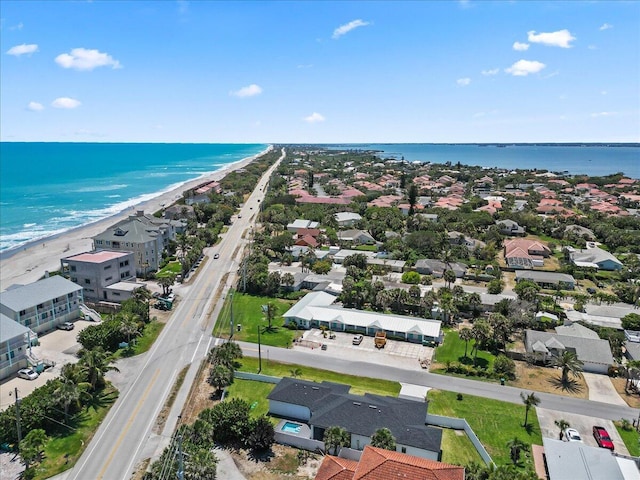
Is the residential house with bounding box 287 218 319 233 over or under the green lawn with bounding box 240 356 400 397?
over

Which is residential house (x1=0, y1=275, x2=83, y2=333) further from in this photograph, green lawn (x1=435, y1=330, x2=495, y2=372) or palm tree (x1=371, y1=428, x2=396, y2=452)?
green lawn (x1=435, y1=330, x2=495, y2=372)

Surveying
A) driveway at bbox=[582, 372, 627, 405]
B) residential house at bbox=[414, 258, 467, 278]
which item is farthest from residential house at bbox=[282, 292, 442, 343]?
residential house at bbox=[414, 258, 467, 278]

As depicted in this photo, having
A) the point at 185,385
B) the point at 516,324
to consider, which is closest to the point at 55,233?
the point at 185,385

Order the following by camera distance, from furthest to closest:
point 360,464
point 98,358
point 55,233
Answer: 1. point 55,233
2. point 98,358
3. point 360,464

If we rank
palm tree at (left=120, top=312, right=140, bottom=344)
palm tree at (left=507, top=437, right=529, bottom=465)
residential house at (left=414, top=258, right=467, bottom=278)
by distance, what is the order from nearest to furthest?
palm tree at (left=507, top=437, right=529, bottom=465) → palm tree at (left=120, top=312, right=140, bottom=344) → residential house at (left=414, top=258, right=467, bottom=278)

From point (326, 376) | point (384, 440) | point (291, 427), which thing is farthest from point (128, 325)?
Answer: point (384, 440)

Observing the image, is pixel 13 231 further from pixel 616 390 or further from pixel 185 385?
pixel 616 390
